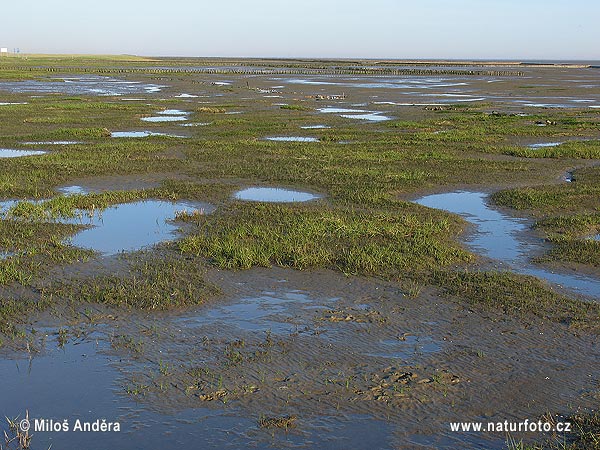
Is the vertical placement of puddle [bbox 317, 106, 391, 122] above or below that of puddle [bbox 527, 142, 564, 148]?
above

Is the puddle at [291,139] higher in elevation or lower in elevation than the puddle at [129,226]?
higher

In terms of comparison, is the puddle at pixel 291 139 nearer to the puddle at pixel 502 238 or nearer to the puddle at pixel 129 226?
the puddle at pixel 502 238

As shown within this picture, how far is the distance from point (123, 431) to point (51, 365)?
6.15ft

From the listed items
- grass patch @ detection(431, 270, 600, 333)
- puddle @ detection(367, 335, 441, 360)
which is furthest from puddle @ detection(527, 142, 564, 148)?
puddle @ detection(367, 335, 441, 360)

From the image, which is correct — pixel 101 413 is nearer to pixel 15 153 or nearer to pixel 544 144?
pixel 15 153

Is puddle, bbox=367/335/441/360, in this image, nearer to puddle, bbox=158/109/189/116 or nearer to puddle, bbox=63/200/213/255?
puddle, bbox=63/200/213/255

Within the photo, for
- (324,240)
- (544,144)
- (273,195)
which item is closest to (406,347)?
(324,240)

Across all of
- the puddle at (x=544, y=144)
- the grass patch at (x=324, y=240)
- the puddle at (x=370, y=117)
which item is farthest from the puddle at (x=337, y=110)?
the grass patch at (x=324, y=240)
